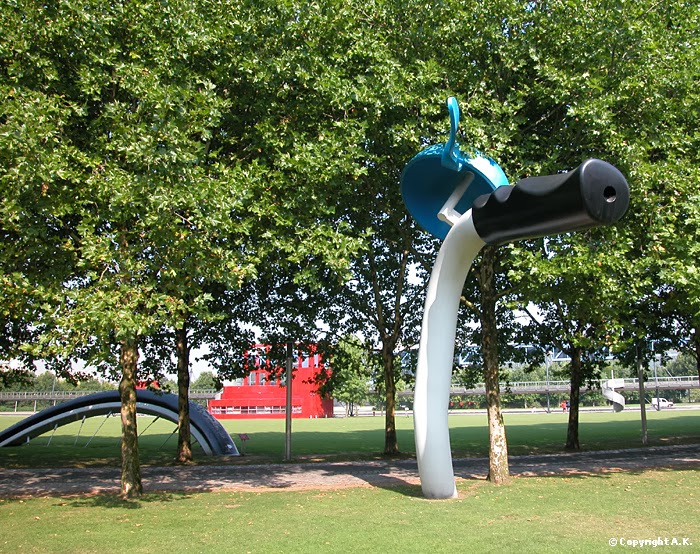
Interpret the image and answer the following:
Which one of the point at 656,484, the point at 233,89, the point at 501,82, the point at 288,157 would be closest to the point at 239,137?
the point at 233,89

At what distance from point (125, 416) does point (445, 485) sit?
20.4ft

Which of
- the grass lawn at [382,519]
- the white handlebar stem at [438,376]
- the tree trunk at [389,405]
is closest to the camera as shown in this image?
the grass lawn at [382,519]

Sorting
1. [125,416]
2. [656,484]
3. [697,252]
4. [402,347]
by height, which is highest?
[697,252]

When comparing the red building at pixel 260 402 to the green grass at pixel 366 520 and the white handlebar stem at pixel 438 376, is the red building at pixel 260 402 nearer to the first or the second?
the green grass at pixel 366 520

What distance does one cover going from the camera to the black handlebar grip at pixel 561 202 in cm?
698

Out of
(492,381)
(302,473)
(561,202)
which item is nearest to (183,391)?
(302,473)

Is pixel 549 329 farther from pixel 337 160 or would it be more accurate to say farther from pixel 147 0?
pixel 147 0

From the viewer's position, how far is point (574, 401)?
22547 mm

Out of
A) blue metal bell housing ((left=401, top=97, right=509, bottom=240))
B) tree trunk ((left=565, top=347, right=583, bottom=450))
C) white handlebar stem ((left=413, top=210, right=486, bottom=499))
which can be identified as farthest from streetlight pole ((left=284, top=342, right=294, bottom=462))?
blue metal bell housing ((left=401, top=97, right=509, bottom=240))

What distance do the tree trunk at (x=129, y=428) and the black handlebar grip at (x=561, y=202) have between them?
7429 mm

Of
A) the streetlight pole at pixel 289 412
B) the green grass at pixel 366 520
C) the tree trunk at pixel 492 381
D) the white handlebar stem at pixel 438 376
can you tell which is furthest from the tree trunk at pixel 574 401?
the white handlebar stem at pixel 438 376

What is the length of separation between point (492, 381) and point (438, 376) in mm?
2965

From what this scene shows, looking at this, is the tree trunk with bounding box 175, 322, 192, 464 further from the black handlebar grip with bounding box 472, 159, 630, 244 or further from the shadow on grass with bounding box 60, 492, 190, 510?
the black handlebar grip with bounding box 472, 159, 630, 244

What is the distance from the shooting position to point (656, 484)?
1338 cm
